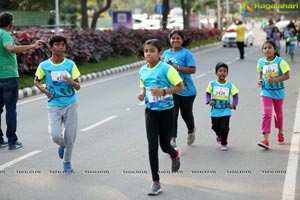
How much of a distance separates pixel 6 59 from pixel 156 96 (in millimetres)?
3245

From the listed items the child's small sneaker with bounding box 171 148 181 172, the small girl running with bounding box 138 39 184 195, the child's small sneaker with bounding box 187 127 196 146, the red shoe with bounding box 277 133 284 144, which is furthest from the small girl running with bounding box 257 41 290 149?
the small girl running with bounding box 138 39 184 195

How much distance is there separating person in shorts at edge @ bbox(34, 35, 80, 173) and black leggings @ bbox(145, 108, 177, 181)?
120 cm

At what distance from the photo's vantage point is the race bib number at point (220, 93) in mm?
8086

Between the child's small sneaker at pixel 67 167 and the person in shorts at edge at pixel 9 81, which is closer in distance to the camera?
the child's small sneaker at pixel 67 167

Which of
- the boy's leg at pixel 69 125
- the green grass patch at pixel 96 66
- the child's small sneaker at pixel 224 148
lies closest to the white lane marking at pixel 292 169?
the child's small sneaker at pixel 224 148

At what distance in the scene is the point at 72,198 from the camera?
5.90 meters

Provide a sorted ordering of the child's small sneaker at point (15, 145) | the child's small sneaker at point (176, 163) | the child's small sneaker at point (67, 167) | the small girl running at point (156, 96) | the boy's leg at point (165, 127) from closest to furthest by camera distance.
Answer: the small girl running at point (156, 96) < the boy's leg at point (165, 127) < the child's small sneaker at point (176, 163) < the child's small sneaker at point (67, 167) < the child's small sneaker at point (15, 145)

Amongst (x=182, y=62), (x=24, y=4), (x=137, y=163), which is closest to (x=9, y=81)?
(x=137, y=163)

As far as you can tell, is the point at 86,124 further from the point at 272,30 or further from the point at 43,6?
the point at 43,6

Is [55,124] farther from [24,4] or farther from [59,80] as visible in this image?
[24,4]

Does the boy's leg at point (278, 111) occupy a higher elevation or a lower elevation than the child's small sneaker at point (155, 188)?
higher

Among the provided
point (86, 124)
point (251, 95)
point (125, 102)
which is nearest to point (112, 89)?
point (125, 102)

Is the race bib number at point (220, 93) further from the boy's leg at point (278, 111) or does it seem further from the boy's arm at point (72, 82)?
the boy's arm at point (72, 82)

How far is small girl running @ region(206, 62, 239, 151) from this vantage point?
26.5 feet
